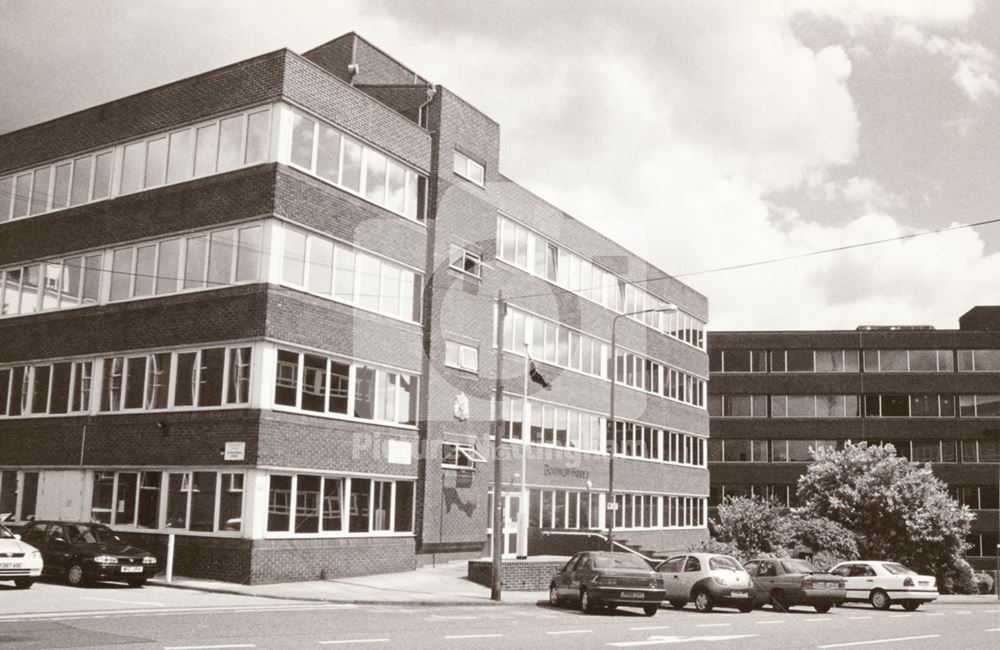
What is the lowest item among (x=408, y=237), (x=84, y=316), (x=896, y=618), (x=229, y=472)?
(x=896, y=618)

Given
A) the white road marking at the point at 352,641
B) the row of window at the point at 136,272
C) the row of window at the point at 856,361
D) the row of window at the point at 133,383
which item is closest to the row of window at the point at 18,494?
the row of window at the point at 133,383

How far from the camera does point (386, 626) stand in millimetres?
16094

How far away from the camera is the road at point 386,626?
1345 centimetres

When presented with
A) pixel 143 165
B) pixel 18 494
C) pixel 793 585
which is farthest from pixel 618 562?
pixel 18 494

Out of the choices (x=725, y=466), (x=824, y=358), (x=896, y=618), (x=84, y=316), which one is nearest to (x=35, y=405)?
(x=84, y=316)

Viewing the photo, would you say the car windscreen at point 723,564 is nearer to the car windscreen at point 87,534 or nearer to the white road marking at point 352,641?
the white road marking at point 352,641

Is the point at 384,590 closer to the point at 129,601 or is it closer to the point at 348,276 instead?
the point at 129,601

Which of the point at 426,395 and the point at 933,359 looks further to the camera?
the point at 933,359

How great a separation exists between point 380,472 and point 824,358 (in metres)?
50.0

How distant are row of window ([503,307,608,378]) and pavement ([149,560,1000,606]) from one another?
428 inches

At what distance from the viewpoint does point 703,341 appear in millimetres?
58156

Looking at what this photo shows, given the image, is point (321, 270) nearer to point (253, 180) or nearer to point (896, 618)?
point (253, 180)

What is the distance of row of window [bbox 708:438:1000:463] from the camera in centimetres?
6762

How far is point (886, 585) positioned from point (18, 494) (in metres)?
25.6
